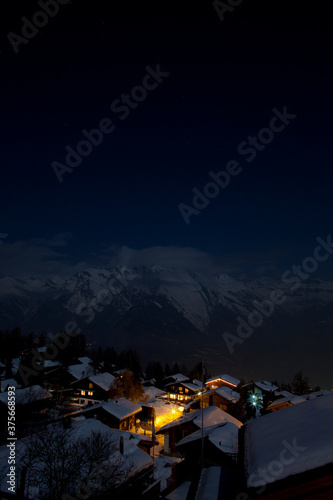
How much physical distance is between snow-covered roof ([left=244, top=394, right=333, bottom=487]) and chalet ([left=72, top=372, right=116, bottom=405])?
48.5 metres

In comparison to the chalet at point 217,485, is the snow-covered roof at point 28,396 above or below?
below

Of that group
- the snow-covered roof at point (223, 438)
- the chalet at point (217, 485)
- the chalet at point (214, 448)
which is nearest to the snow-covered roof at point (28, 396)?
the chalet at point (214, 448)

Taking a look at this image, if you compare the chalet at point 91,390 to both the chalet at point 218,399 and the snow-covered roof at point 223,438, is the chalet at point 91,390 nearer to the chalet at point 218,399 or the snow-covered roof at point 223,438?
the chalet at point 218,399

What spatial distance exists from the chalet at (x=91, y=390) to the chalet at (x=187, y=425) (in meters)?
22.8

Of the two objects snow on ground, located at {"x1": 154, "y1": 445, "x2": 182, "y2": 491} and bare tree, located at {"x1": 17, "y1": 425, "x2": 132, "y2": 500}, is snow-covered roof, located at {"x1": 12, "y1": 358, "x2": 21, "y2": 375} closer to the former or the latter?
snow on ground, located at {"x1": 154, "y1": 445, "x2": 182, "y2": 491}

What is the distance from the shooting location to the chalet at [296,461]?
18.2ft

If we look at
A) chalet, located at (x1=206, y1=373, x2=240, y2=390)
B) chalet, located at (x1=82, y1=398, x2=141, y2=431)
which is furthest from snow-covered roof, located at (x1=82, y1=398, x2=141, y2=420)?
chalet, located at (x1=206, y1=373, x2=240, y2=390)

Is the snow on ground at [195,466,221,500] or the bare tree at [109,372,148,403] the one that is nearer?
the snow on ground at [195,466,221,500]

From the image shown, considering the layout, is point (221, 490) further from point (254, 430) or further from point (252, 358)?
point (252, 358)

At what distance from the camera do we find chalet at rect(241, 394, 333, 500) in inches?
219

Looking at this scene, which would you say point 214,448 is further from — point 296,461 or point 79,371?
point 79,371

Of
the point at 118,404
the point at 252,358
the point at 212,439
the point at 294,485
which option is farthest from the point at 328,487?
the point at 252,358

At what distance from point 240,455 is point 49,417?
120ft

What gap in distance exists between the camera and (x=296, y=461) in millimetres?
5773
